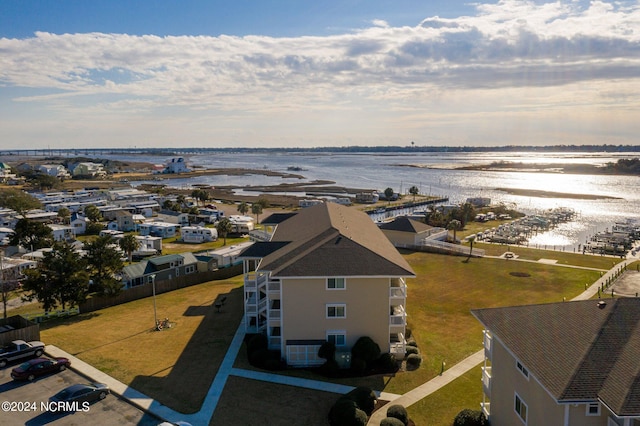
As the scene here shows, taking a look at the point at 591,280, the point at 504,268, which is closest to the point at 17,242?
the point at 504,268

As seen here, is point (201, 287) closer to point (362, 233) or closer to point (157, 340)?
point (157, 340)

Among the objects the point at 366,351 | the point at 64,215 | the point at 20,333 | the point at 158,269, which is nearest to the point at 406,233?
the point at 158,269

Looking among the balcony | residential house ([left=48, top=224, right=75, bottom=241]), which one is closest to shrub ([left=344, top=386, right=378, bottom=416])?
the balcony

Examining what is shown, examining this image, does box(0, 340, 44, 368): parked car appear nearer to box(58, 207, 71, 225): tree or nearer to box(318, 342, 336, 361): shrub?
box(318, 342, 336, 361): shrub

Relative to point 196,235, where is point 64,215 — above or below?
above

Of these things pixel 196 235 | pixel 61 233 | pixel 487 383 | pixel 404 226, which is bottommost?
pixel 196 235

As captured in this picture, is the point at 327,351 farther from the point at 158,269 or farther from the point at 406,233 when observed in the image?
the point at 406,233
